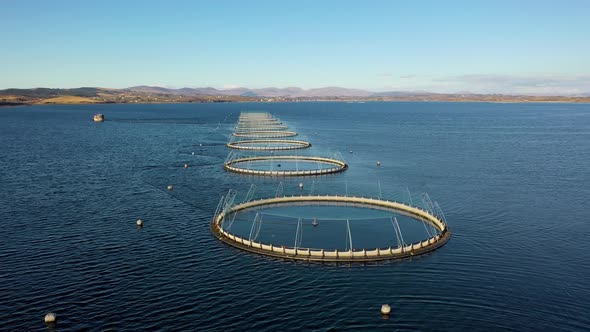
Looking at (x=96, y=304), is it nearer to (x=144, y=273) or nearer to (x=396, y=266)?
(x=144, y=273)

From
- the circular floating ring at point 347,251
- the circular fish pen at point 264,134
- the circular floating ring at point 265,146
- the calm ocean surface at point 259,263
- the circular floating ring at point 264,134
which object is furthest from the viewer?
the circular floating ring at point 264,134

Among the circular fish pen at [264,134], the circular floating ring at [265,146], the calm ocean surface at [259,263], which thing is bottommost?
the calm ocean surface at [259,263]

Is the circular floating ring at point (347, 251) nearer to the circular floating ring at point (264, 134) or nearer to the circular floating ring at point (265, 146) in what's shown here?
the circular floating ring at point (265, 146)

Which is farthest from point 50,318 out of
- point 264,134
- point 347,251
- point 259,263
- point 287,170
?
point 264,134

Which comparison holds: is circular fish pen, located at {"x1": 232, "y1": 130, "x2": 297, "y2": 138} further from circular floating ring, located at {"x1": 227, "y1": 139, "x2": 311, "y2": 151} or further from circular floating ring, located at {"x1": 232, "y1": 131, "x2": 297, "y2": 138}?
circular floating ring, located at {"x1": 227, "y1": 139, "x2": 311, "y2": 151}

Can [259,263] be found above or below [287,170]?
below

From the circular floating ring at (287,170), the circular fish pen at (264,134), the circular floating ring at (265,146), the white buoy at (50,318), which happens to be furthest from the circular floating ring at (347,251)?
the circular fish pen at (264,134)

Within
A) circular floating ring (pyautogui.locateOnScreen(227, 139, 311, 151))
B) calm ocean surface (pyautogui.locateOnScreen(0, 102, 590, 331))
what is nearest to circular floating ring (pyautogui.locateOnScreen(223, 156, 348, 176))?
calm ocean surface (pyautogui.locateOnScreen(0, 102, 590, 331))

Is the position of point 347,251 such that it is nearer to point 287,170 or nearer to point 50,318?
point 50,318
